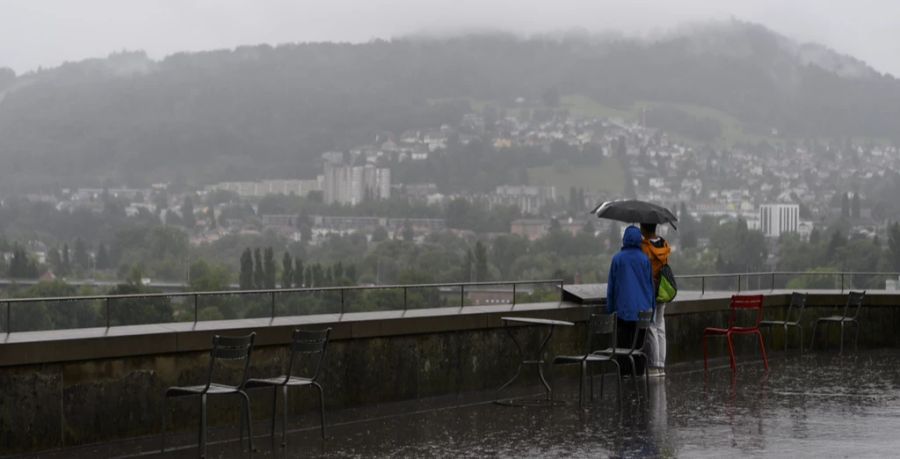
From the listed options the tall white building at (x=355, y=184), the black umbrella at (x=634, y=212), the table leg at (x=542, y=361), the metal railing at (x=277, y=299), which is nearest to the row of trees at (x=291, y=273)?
the tall white building at (x=355, y=184)

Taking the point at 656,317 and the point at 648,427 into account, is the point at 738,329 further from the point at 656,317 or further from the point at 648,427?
the point at 648,427

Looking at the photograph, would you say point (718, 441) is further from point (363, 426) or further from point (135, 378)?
point (135, 378)

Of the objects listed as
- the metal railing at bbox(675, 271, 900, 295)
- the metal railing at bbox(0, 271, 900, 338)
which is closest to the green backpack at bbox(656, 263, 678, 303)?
the metal railing at bbox(0, 271, 900, 338)

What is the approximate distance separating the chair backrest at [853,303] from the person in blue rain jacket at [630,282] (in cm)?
573

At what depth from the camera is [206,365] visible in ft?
32.9

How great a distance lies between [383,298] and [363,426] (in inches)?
90.9

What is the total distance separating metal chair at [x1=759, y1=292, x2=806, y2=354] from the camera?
55.0 ft

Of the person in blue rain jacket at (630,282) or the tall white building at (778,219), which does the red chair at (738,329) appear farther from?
the tall white building at (778,219)

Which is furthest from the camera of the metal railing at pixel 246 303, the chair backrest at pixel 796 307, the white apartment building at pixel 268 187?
the white apartment building at pixel 268 187

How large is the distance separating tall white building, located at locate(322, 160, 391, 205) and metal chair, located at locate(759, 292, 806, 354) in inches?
6180

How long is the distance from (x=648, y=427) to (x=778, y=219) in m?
165

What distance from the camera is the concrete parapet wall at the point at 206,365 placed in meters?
8.97

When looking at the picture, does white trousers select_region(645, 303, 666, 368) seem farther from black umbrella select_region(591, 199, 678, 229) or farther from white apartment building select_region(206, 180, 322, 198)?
white apartment building select_region(206, 180, 322, 198)

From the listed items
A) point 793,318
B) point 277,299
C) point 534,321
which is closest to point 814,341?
point 793,318
